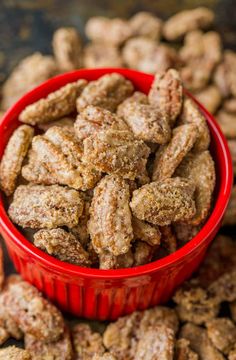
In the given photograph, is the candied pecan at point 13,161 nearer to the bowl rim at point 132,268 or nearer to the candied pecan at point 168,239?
the bowl rim at point 132,268

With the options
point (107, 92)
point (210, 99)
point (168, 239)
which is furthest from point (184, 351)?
point (210, 99)

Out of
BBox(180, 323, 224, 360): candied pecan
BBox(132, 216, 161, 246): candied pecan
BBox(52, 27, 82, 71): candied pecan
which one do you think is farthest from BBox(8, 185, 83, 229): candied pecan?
BBox(52, 27, 82, 71): candied pecan

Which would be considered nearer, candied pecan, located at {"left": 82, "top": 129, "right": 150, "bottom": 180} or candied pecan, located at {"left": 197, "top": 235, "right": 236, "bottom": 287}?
candied pecan, located at {"left": 82, "top": 129, "right": 150, "bottom": 180}

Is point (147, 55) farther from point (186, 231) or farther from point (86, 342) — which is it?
point (86, 342)

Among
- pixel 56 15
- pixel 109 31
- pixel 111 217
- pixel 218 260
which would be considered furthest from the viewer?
pixel 56 15

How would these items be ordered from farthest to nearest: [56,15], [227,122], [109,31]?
[56,15] < [109,31] < [227,122]

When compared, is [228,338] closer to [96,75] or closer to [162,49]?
[96,75]

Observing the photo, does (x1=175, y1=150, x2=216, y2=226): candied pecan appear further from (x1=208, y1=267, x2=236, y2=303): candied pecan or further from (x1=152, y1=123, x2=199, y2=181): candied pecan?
(x1=208, y1=267, x2=236, y2=303): candied pecan
